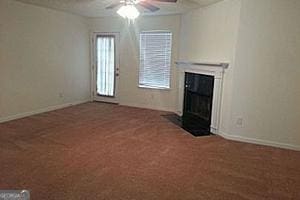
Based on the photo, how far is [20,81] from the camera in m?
5.25

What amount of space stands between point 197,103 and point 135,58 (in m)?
2.30

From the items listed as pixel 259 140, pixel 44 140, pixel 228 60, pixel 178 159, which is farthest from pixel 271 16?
pixel 44 140

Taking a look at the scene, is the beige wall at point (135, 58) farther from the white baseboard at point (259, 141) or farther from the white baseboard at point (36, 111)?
the white baseboard at point (259, 141)

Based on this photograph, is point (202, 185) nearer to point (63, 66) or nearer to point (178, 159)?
point (178, 159)

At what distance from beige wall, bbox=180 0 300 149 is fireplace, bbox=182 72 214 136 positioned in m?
0.46

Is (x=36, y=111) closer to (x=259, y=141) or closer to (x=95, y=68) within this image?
(x=95, y=68)

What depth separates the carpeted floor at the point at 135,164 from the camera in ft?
8.57

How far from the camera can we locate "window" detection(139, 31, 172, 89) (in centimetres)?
630

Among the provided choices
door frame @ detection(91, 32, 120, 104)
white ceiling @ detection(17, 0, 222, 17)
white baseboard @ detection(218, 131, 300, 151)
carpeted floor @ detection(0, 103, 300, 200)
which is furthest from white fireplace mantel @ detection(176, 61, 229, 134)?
door frame @ detection(91, 32, 120, 104)

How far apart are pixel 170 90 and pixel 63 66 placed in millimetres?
2907

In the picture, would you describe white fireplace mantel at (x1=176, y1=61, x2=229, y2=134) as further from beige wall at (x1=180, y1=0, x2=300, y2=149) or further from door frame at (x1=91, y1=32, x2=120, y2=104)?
door frame at (x1=91, y1=32, x2=120, y2=104)

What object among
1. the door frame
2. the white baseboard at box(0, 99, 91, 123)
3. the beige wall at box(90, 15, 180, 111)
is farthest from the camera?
the door frame

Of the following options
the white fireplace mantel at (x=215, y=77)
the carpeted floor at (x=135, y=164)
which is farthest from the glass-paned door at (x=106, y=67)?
the white fireplace mantel at (x=215, y=77)

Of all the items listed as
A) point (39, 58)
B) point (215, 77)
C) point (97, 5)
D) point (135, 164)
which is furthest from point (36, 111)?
point (215, 77)
